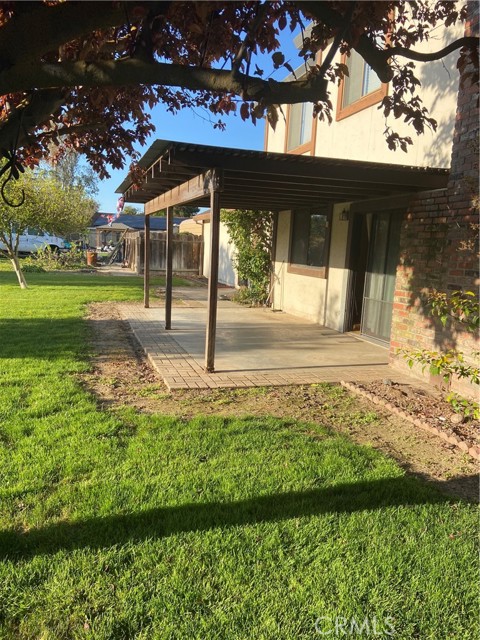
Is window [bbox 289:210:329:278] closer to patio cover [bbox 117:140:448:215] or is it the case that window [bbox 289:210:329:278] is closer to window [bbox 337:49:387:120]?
window [bbox 337:49:387:120]

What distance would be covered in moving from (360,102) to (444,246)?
4061 mm

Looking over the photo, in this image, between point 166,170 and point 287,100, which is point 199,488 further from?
point 166,170

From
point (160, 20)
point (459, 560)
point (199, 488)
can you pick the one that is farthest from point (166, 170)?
point (459, 560)

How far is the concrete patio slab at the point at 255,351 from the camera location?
19.9ft

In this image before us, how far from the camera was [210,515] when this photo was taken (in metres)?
2.95

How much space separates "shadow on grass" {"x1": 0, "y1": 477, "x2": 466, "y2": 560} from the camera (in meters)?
2.66

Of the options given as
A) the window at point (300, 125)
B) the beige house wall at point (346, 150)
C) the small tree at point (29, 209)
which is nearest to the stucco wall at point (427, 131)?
the beige house wall at point (346, 150)

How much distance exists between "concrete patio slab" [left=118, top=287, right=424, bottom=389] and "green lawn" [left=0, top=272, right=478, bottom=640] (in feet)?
5.23

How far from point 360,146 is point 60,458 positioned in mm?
7327

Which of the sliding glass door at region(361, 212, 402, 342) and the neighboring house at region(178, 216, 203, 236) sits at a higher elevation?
the neighboring house at region(178, 216, 203, 236)

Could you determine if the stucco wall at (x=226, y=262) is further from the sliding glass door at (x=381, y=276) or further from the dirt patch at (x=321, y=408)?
the dirt patch at (x=321, y=408)

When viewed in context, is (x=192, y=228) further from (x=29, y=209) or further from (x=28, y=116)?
(x=28, y=116)

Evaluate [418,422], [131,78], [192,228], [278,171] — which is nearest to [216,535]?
[131,78]

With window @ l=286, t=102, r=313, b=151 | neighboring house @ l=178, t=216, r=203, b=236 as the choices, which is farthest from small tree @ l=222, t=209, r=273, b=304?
neighboring house @ l=178, t=216, r=203, b=236
